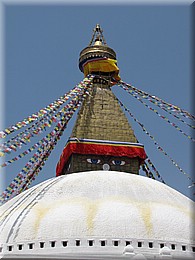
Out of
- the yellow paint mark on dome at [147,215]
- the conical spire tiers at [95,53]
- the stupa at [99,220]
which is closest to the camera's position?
the stupa at [99,220]

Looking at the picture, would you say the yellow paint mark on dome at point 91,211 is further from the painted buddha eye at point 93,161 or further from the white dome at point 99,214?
the painted buddha eye at point 93,161

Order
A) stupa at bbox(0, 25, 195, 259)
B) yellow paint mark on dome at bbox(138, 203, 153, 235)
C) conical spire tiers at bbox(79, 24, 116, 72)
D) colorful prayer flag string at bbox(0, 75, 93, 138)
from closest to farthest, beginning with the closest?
stupa at bbox(0, 25, 195, 259) → yellow paint mark on dome at bbox(138, 203, 153, 235) → colorful prayer flag string at bbox(0, 75, 93, 138) → conical spire tiers at bbox(79, 24, 116, 72)

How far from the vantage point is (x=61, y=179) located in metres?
13.3

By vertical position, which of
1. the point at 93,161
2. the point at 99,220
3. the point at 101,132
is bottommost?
the point at 99,220

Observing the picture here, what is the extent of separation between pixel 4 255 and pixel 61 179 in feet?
9.39

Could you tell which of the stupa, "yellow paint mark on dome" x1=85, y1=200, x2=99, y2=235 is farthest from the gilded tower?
"yellow paint mark on dome" x1=85, y1=200, x2=99, y2=235

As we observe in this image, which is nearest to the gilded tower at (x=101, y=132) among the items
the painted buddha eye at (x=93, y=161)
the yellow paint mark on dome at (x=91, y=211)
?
the painted buddha eye at (x=93, y=161)

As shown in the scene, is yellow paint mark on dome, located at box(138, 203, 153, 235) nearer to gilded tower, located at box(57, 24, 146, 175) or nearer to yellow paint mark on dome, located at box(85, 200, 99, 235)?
yellow paint mark on dome, located at box(85, 200, 99, 235)

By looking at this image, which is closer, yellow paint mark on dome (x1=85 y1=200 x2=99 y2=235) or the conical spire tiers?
yellow paint mark on dome (x1=85 y1=200 x2=99 y2=235)

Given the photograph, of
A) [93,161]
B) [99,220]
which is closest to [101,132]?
[93,161]

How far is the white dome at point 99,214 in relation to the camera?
11.0 meters

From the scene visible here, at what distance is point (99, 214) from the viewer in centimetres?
1132

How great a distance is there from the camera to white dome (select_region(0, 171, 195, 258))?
11000 mm

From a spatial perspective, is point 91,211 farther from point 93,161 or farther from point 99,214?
point 93,161
